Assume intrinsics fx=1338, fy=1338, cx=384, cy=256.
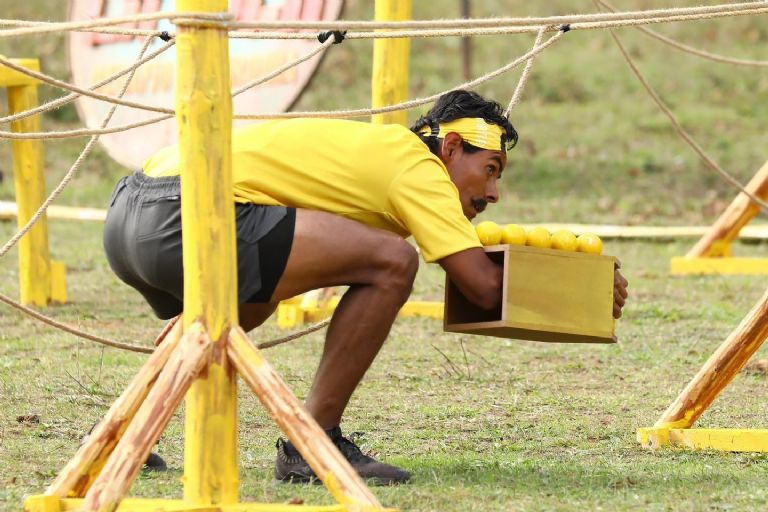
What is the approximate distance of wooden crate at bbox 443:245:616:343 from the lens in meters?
3.33

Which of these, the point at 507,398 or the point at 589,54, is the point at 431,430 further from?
the point at 589,54

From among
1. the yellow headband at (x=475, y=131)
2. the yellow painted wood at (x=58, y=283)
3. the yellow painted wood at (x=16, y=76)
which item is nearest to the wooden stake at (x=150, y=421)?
the yellow headband at (x=475, y=131)

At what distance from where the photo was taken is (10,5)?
51.0 ft

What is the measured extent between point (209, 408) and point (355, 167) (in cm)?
77

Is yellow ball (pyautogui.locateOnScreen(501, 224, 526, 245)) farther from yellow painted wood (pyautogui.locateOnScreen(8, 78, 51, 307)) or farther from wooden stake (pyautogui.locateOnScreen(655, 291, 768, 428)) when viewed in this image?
yellow painted wood (pyautogui.locateOnScreen(8, 78, 51, 307))

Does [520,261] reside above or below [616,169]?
above

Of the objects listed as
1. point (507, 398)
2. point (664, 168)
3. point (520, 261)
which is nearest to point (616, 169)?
point (664, 168)

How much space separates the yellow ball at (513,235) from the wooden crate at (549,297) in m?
0.14

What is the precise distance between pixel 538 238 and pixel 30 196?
3697 mm

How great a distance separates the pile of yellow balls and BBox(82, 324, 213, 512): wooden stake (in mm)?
924

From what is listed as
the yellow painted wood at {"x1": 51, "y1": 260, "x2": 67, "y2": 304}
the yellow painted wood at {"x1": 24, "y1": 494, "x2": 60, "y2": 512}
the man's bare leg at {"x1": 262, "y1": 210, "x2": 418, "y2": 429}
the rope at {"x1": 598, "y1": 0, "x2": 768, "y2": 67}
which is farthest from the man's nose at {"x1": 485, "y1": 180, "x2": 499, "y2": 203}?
the yellow painted wood at {"x1": 51, "y1": 260, "x2": 67, "y2": 304}

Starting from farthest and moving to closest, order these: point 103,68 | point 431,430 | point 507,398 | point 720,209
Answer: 1. point 720,209
2. point 103,68
3. point 507,398
4. point 431,430

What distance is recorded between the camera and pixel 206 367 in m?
2.92

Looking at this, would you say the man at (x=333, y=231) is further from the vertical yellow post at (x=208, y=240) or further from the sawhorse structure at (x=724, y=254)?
the sawhorse structure at (x=724, y=254)
